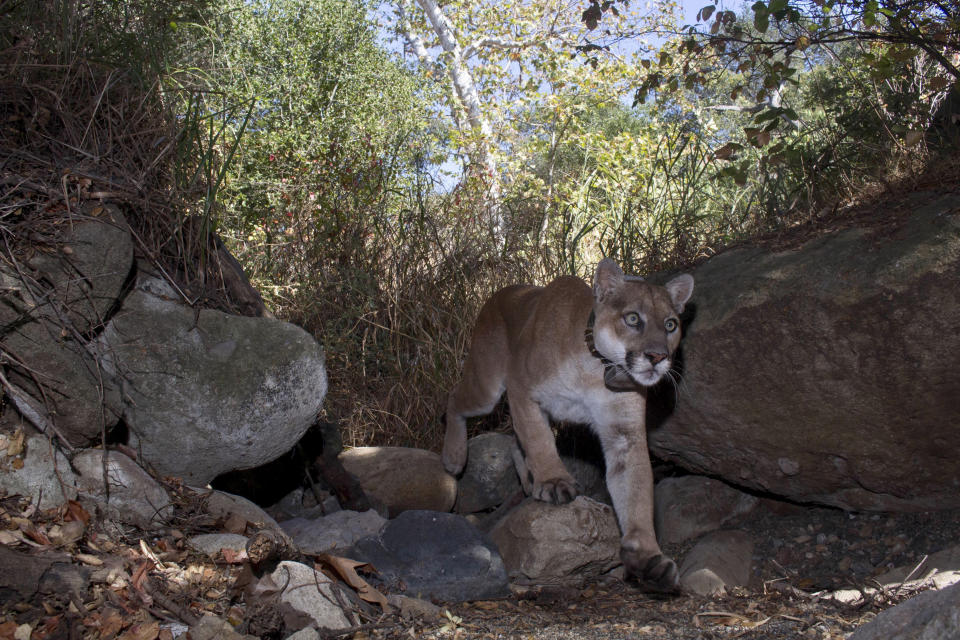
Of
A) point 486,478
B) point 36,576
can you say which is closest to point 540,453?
point 486,478

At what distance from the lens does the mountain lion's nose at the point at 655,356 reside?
4.27 meters

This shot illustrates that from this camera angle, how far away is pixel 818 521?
16.4 feet

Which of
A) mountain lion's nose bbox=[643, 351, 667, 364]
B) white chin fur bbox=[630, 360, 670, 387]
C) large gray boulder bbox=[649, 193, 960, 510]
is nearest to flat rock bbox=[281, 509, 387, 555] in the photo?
white chin fur bbox=[630, 360, 670, 387]

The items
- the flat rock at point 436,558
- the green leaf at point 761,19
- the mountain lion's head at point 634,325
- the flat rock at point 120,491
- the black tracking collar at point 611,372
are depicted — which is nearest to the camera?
the flat rock at point 120,491

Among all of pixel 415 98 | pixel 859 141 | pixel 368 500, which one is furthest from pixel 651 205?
pixel 415 98

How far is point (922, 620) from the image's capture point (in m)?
2.07

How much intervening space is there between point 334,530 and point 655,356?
2.19 meters

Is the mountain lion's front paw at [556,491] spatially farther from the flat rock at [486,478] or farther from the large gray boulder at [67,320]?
the large gray boulder at [67,320]

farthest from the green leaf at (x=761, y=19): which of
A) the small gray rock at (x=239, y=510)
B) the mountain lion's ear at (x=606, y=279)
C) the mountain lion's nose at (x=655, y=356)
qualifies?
the small gray rock at (x=239, y=510)

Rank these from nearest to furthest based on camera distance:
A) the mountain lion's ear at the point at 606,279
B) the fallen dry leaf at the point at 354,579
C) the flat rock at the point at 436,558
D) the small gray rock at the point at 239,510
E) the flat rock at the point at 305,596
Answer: the flat rock at the point at 305,596, the fallen dry leaf at the point at 354,579, the small gray rock at the point at 239,510, the flat rock at the point at 436,558, the mountain lion's ear at the point at 606,279

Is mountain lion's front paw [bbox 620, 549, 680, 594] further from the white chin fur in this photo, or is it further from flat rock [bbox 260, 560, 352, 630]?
flat rock [bbox 260, 560, 352, 630]

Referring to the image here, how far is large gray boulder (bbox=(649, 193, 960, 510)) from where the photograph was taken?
13.7 ft

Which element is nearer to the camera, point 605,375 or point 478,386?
point 605,375

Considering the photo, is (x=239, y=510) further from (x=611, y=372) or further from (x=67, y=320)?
(x=611, y=372)
